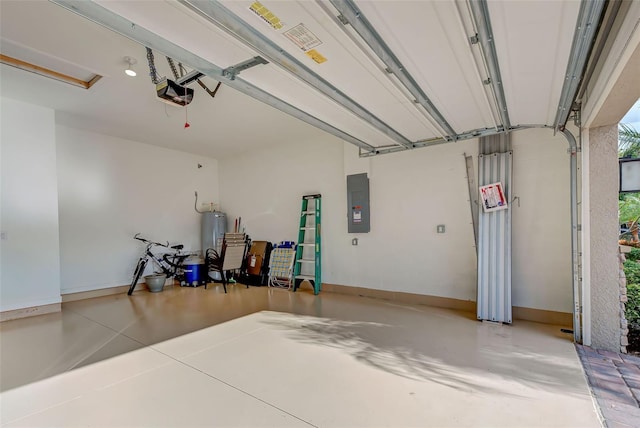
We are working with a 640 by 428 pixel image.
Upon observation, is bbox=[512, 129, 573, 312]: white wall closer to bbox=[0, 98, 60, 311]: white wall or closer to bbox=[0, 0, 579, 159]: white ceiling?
bbox=[0, 0, 579, 159]: white ceiling

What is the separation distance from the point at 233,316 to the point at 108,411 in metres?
2.13

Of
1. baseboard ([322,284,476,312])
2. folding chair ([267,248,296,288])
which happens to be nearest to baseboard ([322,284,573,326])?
baseboard ([322,284,476,312])

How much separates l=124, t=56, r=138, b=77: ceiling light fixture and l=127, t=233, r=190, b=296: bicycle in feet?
12.5

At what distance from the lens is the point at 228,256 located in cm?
571

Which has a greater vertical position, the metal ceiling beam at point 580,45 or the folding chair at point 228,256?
the metal ceiling beam at point 580,45

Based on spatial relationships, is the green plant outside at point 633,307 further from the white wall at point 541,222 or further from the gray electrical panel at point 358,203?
the gray electrical panel at point 358,203

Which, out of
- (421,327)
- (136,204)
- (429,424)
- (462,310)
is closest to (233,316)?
(421,327)

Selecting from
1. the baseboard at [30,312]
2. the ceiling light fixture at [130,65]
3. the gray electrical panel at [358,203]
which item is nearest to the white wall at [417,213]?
the gray electrical panel at [358,203]

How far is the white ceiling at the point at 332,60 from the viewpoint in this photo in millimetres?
1737

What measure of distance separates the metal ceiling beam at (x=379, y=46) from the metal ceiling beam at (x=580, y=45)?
1.06m

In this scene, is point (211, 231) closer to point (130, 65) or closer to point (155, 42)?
point (130, 65)

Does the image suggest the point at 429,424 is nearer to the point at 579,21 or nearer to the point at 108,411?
the point at 108,411

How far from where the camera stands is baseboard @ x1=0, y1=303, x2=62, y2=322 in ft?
13.7

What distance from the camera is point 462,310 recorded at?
4.24m
